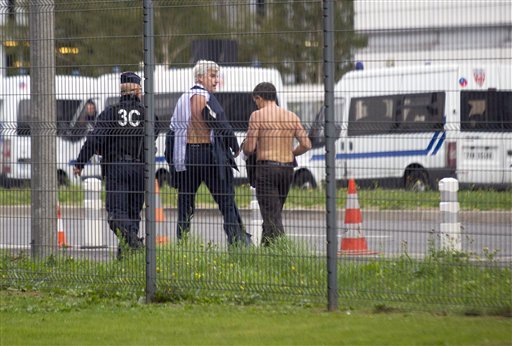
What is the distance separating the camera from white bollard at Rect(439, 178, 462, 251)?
8.16 metres

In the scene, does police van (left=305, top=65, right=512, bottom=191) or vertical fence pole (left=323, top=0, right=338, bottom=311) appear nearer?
police van (left=305, top=65, right=512, bottom=191)

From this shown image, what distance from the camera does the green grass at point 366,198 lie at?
26.2 ft

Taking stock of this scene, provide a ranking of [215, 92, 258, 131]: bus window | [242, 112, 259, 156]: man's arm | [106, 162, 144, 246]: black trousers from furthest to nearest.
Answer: [106, 162, 144, 246]: black trousers, [215, 92, 258, 131]: bus window, [242, 112, 259, 156]: man's arm

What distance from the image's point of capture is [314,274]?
884 centimetres

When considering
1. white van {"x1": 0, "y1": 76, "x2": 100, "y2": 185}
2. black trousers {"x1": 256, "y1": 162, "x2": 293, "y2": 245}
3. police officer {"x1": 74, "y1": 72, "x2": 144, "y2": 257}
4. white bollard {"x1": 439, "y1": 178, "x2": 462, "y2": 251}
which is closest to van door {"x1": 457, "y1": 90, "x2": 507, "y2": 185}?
white bollard {"x1": 439, "y1": 178, "x2": 462, "y2": 251}

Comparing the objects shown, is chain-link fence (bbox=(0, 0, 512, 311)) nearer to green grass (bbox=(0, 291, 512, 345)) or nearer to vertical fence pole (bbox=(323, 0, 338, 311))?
vertical fence pole (bbox=(323, 0, 338, 311))

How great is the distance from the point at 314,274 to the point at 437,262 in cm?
104

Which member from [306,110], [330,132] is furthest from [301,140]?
[330,132]

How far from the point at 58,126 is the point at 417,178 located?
3.58 m

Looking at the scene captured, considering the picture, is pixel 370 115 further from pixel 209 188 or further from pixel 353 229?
pixel 209 188

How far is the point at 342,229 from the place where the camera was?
8859 millimetres

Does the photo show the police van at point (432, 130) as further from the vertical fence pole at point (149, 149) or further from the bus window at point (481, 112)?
the vertical fence pole at point (149, 149)

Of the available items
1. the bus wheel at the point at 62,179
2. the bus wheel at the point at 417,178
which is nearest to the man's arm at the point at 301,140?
the bus wheel at the point at 417,178

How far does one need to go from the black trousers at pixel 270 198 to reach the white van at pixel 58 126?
1.69m
